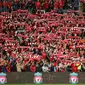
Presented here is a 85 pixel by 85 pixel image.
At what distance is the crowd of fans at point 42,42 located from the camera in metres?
22.3

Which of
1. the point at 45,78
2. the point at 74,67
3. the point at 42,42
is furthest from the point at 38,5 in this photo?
the point at 45,78

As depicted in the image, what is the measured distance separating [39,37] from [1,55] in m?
3.80

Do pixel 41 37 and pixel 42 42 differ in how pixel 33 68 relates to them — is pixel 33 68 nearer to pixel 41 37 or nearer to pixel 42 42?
pixel 42 42

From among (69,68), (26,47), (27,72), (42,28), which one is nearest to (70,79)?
(69,68)

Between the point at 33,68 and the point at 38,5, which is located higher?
the point at 38,5

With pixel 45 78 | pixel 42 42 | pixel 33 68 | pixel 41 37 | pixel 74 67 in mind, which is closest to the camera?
pixel 45 78

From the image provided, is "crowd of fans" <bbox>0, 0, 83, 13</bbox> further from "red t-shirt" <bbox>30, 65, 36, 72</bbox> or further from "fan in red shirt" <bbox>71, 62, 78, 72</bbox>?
"red t-shirt" <bbox>30, 65, 36, 72</bbox>

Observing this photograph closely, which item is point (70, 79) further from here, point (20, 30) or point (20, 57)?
point (20, 30)

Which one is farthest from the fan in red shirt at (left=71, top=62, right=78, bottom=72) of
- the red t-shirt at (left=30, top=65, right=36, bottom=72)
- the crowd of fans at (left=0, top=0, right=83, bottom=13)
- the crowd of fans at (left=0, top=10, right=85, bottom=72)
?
the crowd of fans at (left=0, top=0, right=83, bottom=13)

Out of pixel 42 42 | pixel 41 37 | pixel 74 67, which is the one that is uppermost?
pixel 41 37

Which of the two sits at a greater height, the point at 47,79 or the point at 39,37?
the point at 39,37

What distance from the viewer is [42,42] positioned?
25.6 metres

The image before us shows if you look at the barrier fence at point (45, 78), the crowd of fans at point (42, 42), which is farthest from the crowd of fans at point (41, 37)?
the barrier fence at point (45, 78)

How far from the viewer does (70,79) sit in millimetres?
21609
